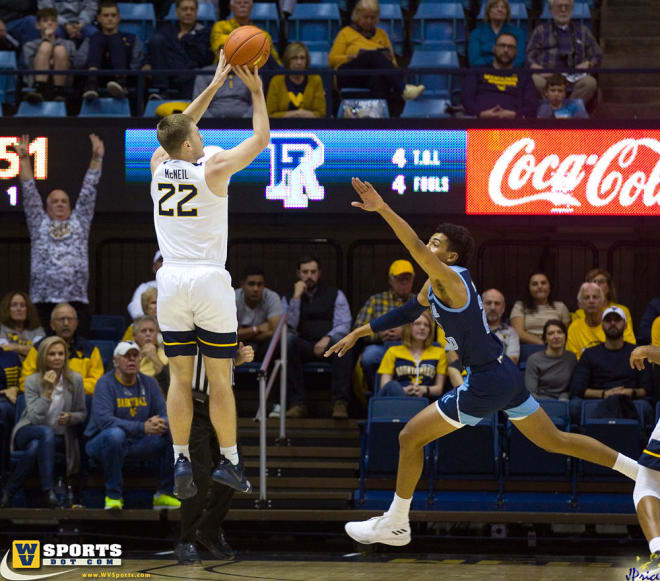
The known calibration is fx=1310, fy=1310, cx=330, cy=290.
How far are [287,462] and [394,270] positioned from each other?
2.22 m

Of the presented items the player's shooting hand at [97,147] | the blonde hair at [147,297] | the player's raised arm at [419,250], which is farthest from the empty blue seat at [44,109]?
the player's raised arm at [419,250]

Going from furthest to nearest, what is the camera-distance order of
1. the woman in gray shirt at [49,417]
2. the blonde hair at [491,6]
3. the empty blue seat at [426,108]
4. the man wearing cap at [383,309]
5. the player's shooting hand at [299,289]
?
the blonde hair at [491,6] < the empty blue seat at [426,108] < the player's shooting hand at [299,289] < the man wearing cap at [383,309] < the woman in gray shirt at [49,417]

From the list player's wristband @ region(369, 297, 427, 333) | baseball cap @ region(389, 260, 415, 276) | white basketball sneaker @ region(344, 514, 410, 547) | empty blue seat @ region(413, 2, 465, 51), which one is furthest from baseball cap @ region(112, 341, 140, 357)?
empty blue seat @ region(413, 2, 465, 51)

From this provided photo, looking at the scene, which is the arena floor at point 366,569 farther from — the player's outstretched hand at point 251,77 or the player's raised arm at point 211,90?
the player's outstretched hand at point 251,77

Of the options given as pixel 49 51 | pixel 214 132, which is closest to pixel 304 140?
pixel 214 132

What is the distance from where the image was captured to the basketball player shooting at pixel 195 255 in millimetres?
7945

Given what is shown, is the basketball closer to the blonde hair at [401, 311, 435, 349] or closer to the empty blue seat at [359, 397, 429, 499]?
the empty blue seat at [359, 397, 429, 499]

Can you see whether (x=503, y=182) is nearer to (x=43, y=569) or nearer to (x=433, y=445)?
(x=433, y=445)

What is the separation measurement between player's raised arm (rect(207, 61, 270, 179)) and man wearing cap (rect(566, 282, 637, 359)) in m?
5.98

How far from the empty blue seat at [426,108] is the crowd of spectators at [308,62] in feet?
0.33

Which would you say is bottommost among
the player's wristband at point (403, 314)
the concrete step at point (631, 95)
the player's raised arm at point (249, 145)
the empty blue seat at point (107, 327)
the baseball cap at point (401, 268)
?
the empty blue seat at point (107, 327)

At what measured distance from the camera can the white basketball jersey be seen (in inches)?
313

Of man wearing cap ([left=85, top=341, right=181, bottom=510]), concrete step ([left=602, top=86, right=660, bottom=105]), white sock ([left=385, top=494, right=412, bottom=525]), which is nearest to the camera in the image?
white sock ([left=385, top=494, right=412, bottom=525])

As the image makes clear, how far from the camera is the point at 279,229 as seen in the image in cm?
1529
